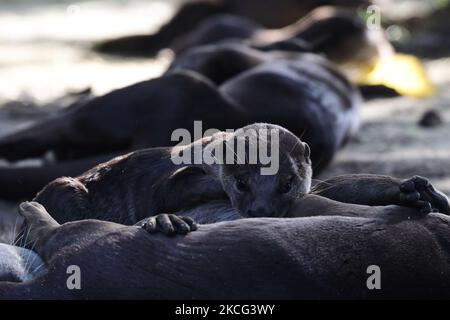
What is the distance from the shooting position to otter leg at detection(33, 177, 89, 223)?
4.57m

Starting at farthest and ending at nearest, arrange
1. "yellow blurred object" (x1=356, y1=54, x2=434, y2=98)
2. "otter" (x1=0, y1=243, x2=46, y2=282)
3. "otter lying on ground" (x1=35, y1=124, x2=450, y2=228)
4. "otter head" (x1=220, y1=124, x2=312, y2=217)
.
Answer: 1. "yellow blurred object" (x1=356, y1=54, x2=434, y2=98)
2. "otter head" (x1=220, y1=124, x2=312, y2=217)
3. "otter lying on ground" (x1=35, y1=124, x2=450, y2=228)
4. "otter" (x1=0, y1=243, x2=46, y2=282)

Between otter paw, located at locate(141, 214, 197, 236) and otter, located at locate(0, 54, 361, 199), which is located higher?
otter, located at locate(0, 54, 361, 199)

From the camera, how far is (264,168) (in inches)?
179

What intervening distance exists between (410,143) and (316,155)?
1191 millimetres

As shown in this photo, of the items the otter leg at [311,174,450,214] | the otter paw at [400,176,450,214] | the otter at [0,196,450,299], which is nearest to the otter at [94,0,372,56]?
the otter leg at [311,174,450,214]

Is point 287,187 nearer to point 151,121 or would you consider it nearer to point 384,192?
point 384,192

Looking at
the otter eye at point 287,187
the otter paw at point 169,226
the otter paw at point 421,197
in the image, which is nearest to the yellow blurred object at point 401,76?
the otter eye at point 287,187

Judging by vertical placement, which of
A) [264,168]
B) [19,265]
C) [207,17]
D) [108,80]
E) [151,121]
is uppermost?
→ [207,17]

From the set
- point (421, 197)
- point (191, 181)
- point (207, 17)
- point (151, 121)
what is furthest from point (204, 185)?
point (207, 17)

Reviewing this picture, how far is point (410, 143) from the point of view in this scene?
792 centimetres

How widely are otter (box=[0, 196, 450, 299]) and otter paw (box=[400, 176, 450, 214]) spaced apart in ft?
0.31

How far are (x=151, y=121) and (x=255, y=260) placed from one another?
3.19 metres

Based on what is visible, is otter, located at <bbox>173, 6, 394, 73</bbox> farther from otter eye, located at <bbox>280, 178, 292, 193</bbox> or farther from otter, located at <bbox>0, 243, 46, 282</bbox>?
otter, located at <bbox>0, 243, 46, 282</bbox>

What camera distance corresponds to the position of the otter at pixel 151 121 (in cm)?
645
